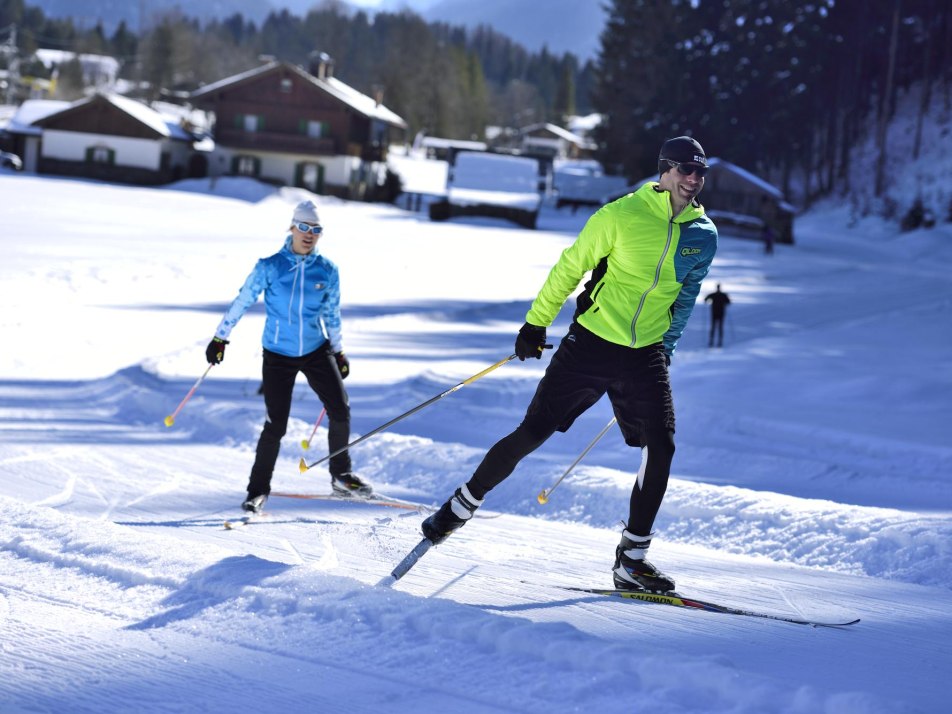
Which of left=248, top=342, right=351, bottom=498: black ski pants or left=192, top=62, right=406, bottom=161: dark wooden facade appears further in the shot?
left=192, top=62, right=406, bottom=161: dark wooden facade

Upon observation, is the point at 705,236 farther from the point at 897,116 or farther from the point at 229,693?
the point at 897,116

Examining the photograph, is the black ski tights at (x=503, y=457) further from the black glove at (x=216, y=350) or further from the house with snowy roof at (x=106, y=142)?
the house with snowy roof at (x=106, y=142)

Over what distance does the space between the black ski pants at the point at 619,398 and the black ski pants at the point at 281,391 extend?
1.83 m

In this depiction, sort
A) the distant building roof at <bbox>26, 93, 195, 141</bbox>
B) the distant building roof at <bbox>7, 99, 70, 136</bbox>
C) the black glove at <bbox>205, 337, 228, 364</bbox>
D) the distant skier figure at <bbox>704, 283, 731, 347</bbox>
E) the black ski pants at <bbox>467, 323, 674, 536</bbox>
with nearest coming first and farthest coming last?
the black ski pants at <bbox>467, 323, 674, 536</bbox> < the black glove at <bbox>205, 337, 228, 364</bbox> < the distant skier figure at <bbox>704, 283, 731, 347</bbox> < the distant building roof at <bbox>26, 93, 195, 141</bbox> < the distant building roof at <bbox>7, 99, 70, 136</bbox>

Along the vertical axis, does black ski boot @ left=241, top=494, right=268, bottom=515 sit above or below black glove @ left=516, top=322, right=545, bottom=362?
below

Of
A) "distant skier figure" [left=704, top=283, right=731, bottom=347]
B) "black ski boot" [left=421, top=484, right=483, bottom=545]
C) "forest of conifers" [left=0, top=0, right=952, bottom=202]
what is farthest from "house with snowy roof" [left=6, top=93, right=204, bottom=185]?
"black ski boot" [left=421, top=484, right=483, bottom=545]

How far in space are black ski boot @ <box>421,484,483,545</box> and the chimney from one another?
53405mm

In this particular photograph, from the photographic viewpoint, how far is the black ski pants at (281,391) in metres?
5.74

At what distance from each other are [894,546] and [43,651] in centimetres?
396

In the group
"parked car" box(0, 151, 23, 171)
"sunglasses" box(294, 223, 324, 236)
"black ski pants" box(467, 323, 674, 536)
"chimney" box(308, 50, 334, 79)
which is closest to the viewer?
"black ski pants" box(467, 323, 674, 536)

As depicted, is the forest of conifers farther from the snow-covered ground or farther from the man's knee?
the man's knee

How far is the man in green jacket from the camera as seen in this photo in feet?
13.3

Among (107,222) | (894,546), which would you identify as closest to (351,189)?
(107,222)

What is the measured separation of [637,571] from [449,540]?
4.26ft
